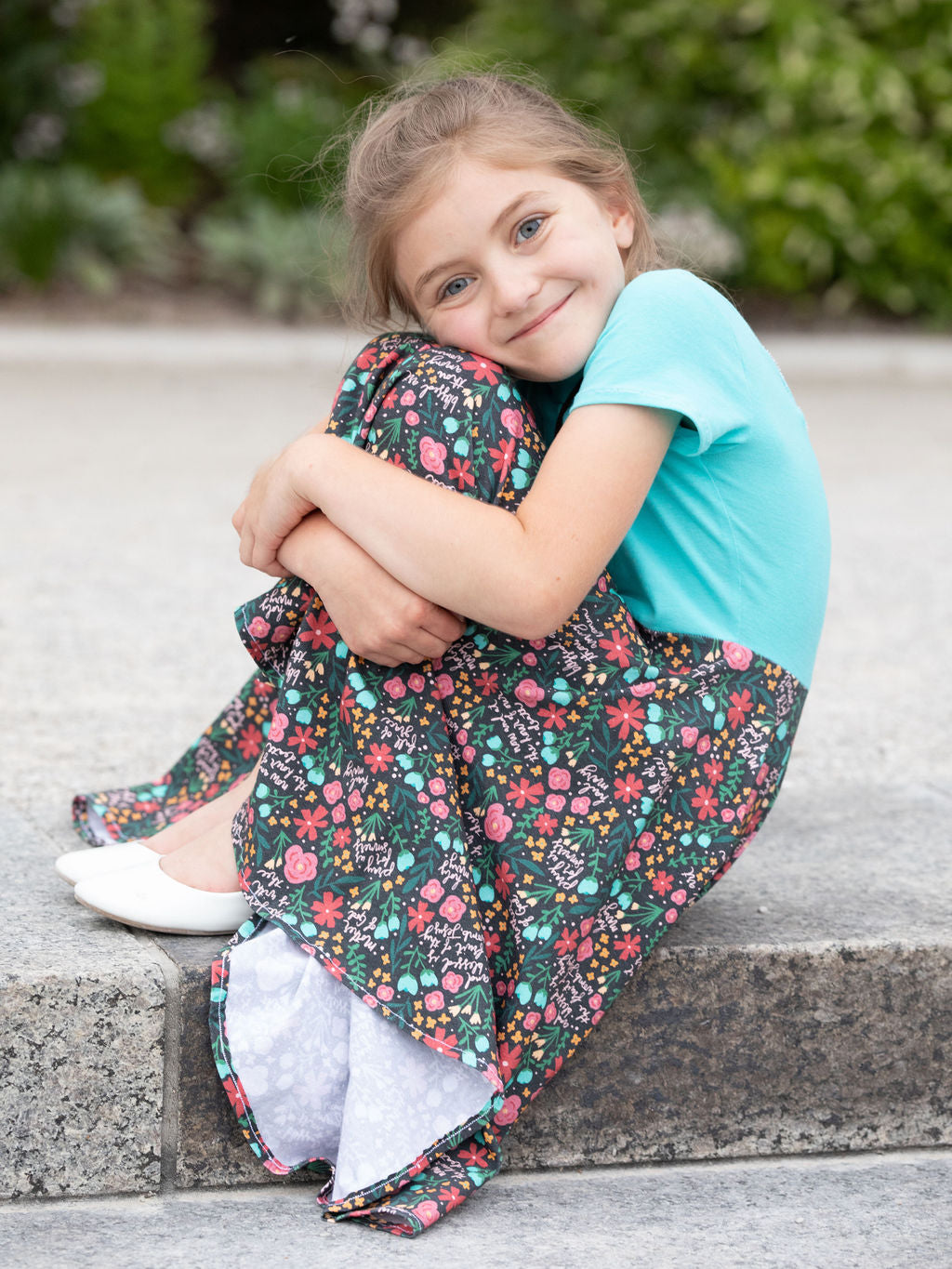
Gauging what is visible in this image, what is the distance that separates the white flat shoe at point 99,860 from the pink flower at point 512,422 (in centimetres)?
66

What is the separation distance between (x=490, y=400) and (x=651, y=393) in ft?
0.55

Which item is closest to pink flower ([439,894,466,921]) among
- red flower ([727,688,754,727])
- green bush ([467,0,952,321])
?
red flower ([727,688,754,727])

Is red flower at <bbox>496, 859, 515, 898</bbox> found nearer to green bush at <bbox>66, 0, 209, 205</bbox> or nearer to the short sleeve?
the short sleeve

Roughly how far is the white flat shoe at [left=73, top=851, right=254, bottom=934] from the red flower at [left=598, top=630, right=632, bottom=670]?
490mm

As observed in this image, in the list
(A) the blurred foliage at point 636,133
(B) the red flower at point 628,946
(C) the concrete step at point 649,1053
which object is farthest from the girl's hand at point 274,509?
(A) the blurred foliage at point 636,133

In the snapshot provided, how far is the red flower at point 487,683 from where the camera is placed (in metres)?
1.61

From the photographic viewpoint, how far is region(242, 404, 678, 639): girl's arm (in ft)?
4.96

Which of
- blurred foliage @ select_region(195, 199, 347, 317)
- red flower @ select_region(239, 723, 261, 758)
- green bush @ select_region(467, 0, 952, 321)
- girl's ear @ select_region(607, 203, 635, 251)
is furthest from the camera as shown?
blurred foliage @ select_region(195, 199, 347, 317)

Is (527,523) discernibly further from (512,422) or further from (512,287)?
(512,287)

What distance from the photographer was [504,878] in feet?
5.25

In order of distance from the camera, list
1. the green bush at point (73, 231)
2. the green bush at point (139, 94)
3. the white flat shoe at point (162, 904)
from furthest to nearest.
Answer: the green bush at point (139, 94) < the green bush at point (73, 231) < the white flat shoe at point (162, 904)

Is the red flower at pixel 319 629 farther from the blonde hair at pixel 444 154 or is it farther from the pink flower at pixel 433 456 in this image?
the blonde hair at pixel 444 154

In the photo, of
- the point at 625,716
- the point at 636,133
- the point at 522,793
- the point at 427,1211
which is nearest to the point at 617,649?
the point at 625,716

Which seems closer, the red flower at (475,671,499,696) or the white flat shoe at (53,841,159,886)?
the red flower at (475,671,499,696)
